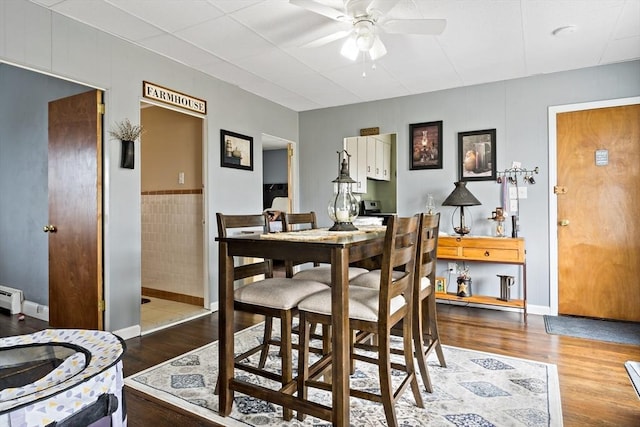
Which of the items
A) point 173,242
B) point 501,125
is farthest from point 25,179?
point 501,125

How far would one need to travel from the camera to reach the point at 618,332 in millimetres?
3277

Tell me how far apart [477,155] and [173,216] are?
11.4ft

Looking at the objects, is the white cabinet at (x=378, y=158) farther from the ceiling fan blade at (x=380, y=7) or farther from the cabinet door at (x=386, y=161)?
the ceiling fan blade at (x=380, y=7)

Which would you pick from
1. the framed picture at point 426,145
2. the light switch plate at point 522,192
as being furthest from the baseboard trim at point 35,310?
the light switch plate at point 522,192

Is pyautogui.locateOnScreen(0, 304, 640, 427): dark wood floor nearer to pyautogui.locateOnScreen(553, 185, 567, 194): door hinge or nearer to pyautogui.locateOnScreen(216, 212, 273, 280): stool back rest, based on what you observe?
pyautogui.locateOnScreen(216, 212, 273, 280): stool back rest

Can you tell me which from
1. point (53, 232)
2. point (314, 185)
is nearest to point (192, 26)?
point (53, 232)

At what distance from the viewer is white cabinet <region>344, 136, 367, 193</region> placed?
4.95 metres

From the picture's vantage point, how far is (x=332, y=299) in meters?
1.65

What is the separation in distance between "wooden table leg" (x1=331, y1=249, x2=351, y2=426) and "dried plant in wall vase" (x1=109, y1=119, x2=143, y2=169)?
2278 millimetres

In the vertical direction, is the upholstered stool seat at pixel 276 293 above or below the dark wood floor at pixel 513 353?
above

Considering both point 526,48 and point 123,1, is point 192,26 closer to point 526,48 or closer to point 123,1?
point 123,1

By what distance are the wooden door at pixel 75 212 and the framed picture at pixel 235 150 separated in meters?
1.28

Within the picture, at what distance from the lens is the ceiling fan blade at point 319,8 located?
2170mm

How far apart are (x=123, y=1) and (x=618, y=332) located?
183 inches
